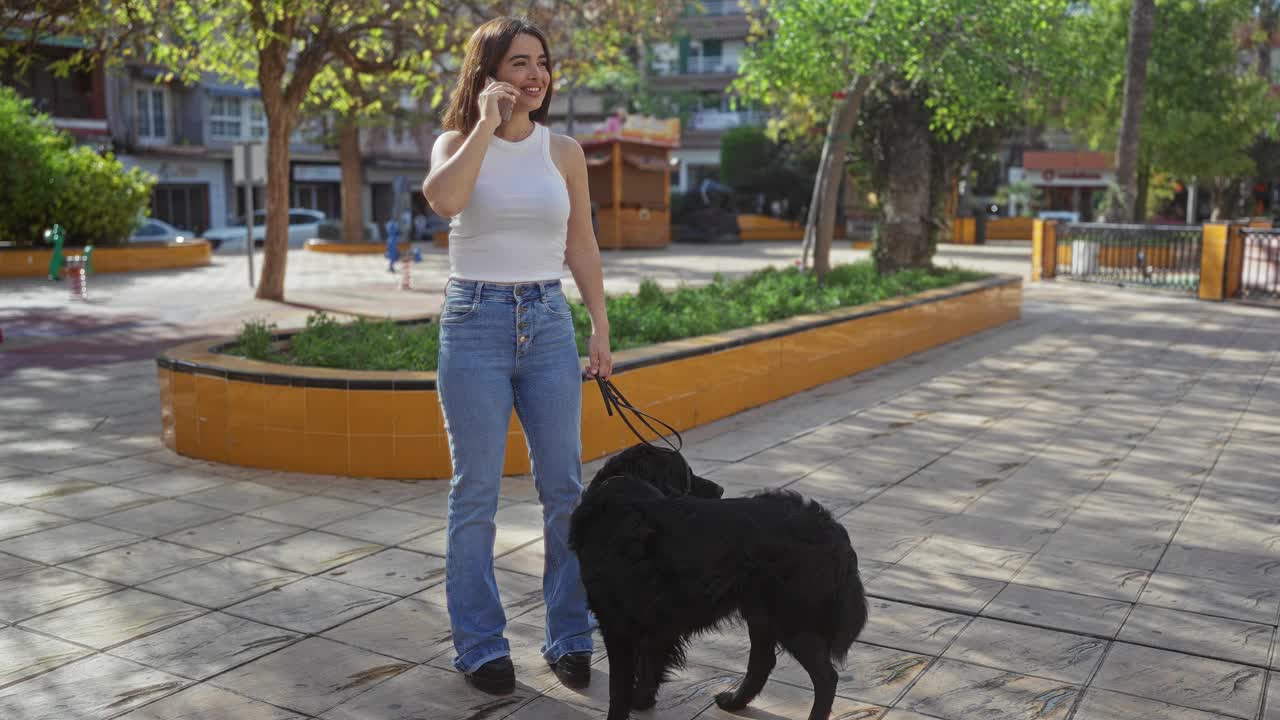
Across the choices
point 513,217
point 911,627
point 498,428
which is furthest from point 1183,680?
point 513,217

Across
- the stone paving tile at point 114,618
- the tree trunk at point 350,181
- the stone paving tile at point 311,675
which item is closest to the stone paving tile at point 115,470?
the stone paving tile at point 114,618

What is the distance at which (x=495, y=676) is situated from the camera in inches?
134

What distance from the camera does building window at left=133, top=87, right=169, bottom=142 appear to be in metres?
40.5

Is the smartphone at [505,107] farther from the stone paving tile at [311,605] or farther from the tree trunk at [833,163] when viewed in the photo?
the tree trunk at [833,163]

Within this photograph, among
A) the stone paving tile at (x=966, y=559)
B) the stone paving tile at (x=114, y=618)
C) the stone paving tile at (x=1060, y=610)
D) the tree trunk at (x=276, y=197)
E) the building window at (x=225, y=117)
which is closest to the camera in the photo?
the stone paving tile at (x=114, y=618)

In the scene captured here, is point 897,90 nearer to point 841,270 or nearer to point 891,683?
point 841,270

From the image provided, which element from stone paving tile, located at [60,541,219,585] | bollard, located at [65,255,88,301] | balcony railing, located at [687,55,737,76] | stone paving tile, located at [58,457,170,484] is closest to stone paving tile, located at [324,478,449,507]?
stone paving tile, located at [60,541,219,585]

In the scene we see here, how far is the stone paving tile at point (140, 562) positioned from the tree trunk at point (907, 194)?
11178 mm

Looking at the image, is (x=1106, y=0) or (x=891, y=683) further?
(x=1106, y=0)

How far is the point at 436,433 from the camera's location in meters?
6.03

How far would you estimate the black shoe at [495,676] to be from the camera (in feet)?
11.2

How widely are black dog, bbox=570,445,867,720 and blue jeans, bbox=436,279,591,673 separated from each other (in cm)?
40

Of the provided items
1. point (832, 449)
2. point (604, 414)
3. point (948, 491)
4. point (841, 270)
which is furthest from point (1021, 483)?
point (841, 270)

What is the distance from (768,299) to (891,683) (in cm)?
676
